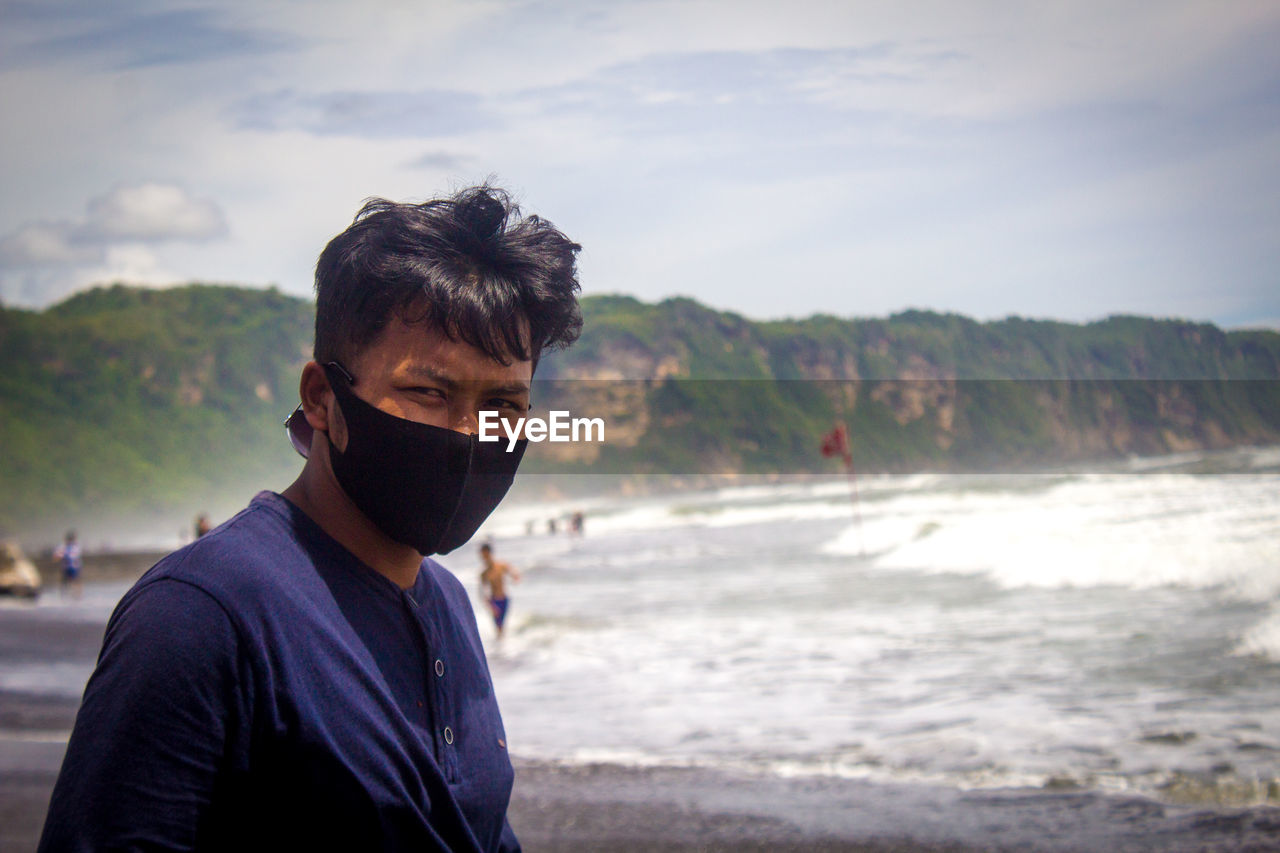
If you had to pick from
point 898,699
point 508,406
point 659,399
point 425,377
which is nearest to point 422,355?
point 425,377

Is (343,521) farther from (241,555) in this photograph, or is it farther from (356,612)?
(241,555)

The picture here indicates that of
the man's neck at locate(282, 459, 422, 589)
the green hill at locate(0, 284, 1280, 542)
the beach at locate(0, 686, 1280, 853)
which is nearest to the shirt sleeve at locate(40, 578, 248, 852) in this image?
the man's neck at locate(282, 459, 422, 589)

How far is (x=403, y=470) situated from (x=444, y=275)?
0.28 metres

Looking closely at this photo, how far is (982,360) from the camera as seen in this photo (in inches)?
1642

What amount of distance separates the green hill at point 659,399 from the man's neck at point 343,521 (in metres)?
33.8

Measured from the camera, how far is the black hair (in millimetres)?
1493

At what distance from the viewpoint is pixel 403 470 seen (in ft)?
5.02

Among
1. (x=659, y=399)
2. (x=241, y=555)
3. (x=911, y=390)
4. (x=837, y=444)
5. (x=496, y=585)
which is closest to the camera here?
(x=241, y=555)

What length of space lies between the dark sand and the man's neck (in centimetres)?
501

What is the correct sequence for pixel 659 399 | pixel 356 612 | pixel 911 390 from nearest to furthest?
pixel 356 612
pixel 911 390
pixel 659 399

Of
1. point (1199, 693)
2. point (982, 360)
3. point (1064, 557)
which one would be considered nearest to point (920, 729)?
point (1199, 693)

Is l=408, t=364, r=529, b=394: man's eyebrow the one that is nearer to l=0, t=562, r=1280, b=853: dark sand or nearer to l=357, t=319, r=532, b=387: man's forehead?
l=357, t=319, r=532, b=387: man's forehead

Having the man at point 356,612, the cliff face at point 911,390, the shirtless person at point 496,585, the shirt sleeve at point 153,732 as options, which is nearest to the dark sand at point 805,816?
the cliff face at point 911,390

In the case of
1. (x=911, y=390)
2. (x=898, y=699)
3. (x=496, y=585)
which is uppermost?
(x=911, y=390)
